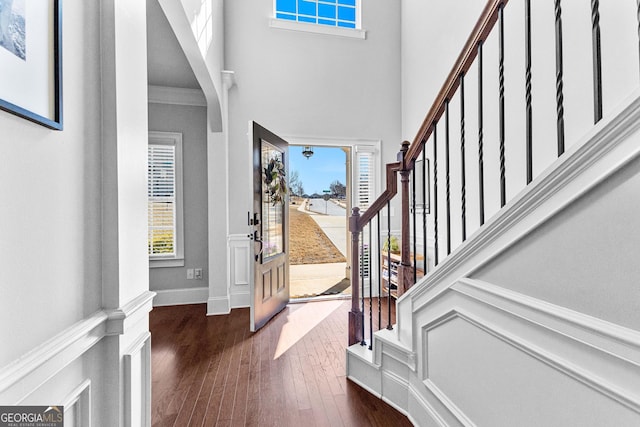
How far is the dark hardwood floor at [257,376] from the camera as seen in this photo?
5.45ft

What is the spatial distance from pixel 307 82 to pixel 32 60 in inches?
135

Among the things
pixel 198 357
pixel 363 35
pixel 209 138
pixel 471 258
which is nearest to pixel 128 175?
pixel 471 258

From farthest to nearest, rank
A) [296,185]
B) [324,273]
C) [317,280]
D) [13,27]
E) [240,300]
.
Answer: [296,185] < [324,273] < [317,280] < [240,300] < [13,27]

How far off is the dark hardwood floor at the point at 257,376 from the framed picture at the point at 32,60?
1.65 metres

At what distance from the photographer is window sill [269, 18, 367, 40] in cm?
367

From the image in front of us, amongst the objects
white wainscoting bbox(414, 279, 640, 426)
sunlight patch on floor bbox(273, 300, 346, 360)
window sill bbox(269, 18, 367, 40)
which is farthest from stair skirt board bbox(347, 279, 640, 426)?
window sill bbox(269, 18, 367, 40)

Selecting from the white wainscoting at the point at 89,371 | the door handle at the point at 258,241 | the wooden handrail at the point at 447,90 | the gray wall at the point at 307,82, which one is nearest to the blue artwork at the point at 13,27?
the white wainscoting at the point at 89,371

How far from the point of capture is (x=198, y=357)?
234 centimetres

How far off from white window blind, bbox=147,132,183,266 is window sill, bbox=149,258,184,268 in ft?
0.08

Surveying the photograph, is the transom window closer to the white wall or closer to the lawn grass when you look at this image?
the white wall

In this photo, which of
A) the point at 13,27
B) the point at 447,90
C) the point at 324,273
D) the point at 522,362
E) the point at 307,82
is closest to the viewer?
the point at 13,27

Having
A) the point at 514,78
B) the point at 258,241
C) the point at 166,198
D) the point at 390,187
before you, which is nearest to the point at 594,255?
the point at 390,187

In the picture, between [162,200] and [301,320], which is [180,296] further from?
[301,320]

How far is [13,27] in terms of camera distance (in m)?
0.60
